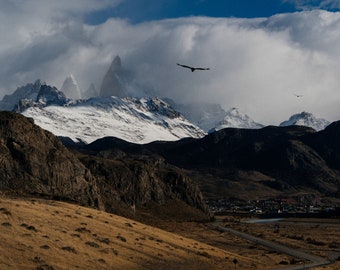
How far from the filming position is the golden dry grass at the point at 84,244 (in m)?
48.3

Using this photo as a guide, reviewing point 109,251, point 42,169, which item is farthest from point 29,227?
point 42,169

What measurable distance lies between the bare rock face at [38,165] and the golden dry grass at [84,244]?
145ft

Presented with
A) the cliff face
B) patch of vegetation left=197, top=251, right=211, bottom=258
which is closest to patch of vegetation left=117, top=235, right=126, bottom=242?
patch of vegetation left=197, top=251, right=211, bottom=258

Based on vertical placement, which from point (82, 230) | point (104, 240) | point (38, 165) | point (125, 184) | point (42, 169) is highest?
point (38, 165)

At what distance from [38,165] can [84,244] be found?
7537 cm

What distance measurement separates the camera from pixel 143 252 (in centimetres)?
6022

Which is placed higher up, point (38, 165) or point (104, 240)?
point (38, 165)

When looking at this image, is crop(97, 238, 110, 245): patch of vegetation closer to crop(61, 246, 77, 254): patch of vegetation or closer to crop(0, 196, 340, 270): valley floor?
crop(0, 196, 340, 270): valley floor

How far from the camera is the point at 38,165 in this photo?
12781 cm

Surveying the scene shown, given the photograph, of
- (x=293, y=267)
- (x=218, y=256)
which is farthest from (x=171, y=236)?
(x=293, y=267)

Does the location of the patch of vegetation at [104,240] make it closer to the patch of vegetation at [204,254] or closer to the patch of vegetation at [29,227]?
the patch of vegetation at [29,227]

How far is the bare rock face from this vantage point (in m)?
120

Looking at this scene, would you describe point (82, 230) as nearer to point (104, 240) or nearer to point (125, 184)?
point (104, 240)

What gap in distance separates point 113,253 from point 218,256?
2074 centimetres
